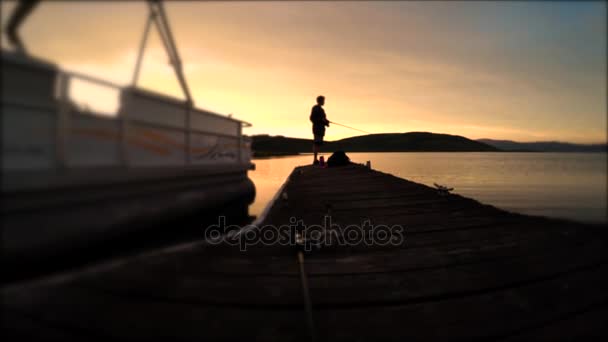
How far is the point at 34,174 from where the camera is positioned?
3.06 metres

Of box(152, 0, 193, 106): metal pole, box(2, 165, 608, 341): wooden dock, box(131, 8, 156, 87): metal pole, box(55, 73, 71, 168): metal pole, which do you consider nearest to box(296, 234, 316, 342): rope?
box(2, 165, 608, 341): wooden dock

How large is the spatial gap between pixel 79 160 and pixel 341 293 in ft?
11.5

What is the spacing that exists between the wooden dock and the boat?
2.76ft

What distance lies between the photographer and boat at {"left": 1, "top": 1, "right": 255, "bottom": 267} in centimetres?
297

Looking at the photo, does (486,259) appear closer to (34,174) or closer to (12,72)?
(34,174)

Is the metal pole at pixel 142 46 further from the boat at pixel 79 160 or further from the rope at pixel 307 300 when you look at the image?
the rope at pixel 307 300

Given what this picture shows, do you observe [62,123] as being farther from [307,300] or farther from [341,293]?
[341,293]

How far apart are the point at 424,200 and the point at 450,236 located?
2.73 meters

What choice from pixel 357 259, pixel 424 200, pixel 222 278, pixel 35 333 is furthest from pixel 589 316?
pixel 424 200

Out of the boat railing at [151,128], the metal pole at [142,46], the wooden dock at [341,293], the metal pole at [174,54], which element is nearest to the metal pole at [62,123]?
the boat railing at [151,128]

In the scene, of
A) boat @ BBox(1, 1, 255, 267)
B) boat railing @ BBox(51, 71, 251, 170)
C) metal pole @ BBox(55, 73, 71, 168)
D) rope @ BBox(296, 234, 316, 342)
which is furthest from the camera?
boat railing @ BBox(51, 71, 251, 170)

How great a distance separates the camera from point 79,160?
3701mm

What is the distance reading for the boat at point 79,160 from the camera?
2.97 m

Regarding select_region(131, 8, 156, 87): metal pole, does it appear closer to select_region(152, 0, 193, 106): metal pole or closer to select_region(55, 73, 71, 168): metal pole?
select_region(152, 0, 193, 106): metal pole
